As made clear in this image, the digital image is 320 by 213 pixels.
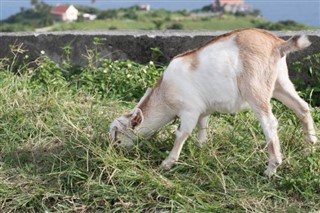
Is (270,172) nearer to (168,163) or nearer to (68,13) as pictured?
(168,163)

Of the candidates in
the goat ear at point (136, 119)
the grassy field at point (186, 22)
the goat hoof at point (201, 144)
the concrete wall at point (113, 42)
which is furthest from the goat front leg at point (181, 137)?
the grassy field at point (186, 22)

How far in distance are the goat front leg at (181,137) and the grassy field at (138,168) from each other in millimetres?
68

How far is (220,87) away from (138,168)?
0.91 meters

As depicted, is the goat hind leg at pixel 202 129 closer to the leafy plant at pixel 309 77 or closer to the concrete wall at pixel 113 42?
the leafy plant at pixel 309 77

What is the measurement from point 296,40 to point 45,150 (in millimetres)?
2354

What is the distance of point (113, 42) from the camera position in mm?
8406

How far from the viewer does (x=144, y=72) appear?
7648mm

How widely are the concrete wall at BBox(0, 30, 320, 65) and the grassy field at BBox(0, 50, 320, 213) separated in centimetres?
170

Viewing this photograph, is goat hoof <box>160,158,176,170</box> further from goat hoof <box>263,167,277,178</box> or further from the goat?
goat hoof <box>263,167,277,178</box>

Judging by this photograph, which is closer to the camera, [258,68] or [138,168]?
[258,68]

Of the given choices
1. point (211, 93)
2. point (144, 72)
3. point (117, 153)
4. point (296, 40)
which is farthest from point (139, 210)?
point (144, 72)

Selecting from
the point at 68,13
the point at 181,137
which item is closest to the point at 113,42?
the point at 181,137

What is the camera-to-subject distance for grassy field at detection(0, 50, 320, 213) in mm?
5086

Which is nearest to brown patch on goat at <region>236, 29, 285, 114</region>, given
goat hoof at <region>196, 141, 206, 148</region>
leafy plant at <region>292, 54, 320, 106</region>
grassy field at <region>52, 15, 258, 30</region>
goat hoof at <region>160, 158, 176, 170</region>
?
goat hoof at <region>196, 141, 206, 148</region>
